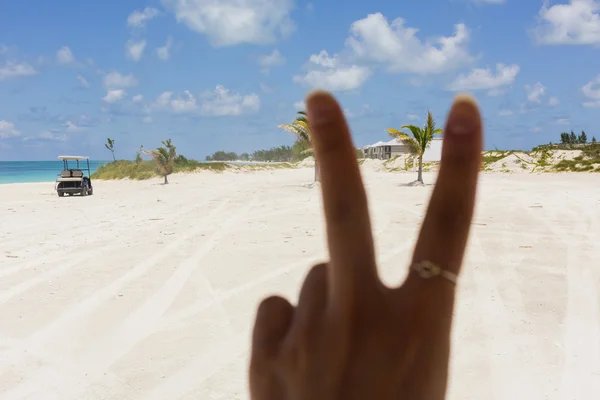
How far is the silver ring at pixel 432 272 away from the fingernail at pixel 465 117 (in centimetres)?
31

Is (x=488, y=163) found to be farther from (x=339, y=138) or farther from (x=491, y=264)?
(x=339, y=138)

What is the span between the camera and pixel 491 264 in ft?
24.7

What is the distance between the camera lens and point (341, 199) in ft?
3.58

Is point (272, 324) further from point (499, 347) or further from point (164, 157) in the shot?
point (164, 157)

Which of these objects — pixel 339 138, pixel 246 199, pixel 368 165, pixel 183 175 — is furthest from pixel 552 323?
pixel 368 165

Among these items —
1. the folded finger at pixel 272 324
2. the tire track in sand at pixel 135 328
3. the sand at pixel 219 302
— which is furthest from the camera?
the tire track in sand at pixel 135 328

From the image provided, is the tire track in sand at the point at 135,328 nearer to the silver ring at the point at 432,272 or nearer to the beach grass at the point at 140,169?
the silver ring at the point at 432,272

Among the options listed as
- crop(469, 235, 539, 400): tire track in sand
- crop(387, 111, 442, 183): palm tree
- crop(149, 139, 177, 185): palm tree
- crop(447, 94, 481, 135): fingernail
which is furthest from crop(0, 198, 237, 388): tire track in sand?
crop(149, 139, 177, 185): palm tree

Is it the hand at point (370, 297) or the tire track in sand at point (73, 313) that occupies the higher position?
the hand at point (370, 297)

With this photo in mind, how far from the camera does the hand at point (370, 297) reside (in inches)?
42.7

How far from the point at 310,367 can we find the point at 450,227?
18.6 inches

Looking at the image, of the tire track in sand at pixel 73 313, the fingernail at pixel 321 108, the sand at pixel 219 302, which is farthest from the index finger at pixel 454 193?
the tire track in sand at pixel 73 313

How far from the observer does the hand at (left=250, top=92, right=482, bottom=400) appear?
1085 millimetres

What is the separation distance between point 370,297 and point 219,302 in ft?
17.3
